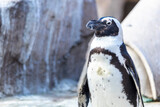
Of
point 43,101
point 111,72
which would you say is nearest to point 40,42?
point 43,101

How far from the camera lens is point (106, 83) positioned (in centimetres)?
249

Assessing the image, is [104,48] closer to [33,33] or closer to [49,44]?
[33,33]

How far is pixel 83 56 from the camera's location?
18.6 ft

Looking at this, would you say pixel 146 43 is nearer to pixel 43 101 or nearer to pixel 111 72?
pixel 43 101

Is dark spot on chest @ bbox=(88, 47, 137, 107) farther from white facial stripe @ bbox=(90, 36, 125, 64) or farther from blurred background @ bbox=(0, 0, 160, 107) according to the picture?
blurred background @ bbox=(0, 0, 160, 107)

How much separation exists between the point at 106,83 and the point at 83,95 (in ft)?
1.06

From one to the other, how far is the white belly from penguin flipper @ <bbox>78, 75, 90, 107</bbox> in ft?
0.56

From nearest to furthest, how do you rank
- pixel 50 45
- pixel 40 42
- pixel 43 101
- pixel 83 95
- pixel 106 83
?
1. pixel 106 83
2. pixel 83 95
3. pixel 43 101
4. pixel 40 42
5. pixel 50 45

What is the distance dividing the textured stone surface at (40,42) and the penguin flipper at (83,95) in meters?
1.76

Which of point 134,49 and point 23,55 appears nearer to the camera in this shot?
point 134,49

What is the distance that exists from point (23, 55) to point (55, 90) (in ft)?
2.62

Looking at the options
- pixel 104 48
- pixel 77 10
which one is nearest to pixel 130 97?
pixel 104 48

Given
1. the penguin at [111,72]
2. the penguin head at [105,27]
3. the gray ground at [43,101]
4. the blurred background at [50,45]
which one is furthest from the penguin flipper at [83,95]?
the blurred background at [50,45]

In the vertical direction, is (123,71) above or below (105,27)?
below
